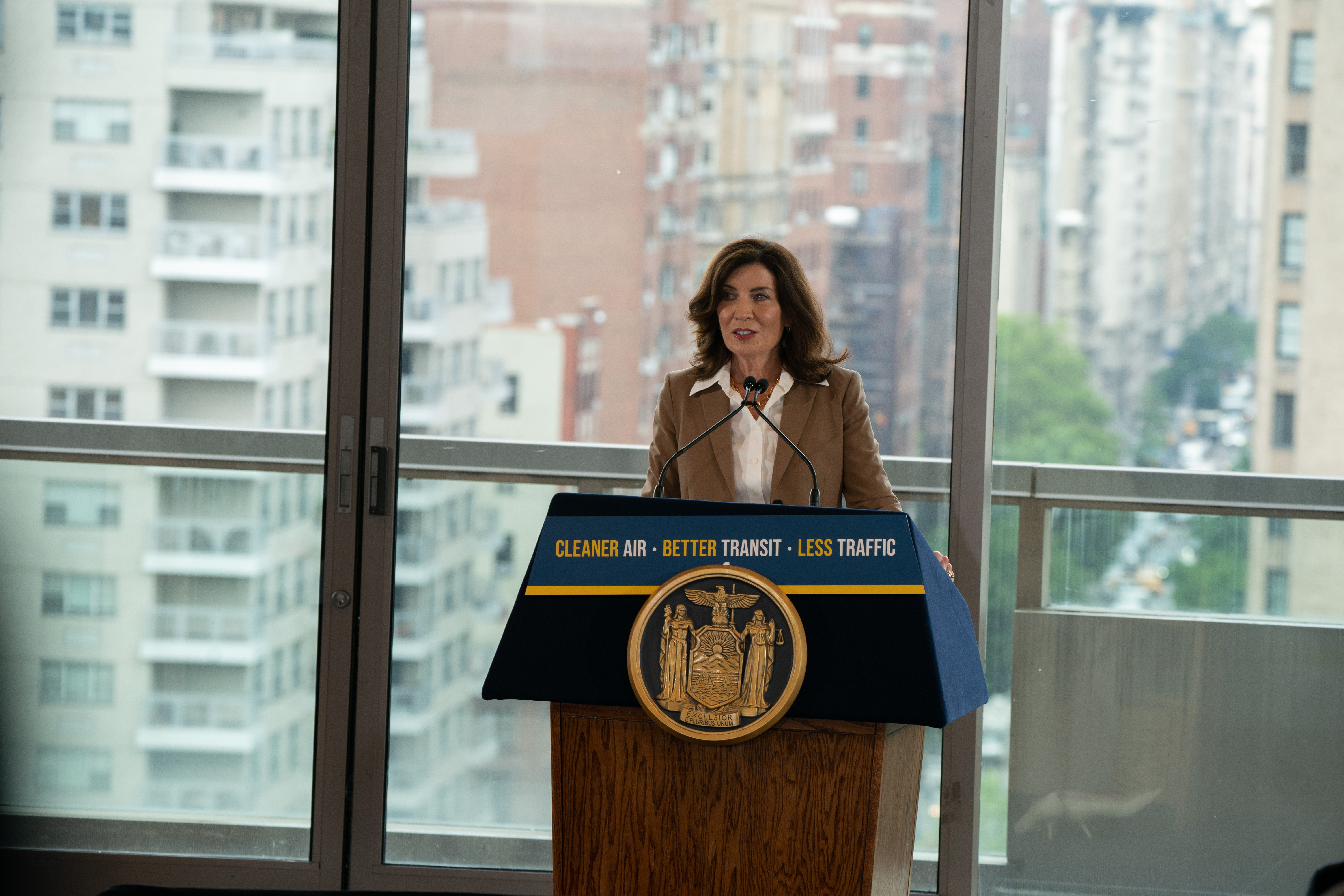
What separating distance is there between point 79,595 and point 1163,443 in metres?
2.71

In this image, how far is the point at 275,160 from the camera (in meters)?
3.00

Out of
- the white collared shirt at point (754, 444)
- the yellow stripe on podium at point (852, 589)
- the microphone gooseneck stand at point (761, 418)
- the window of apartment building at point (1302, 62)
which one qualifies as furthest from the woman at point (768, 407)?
the window of apartment building at point (1302, 62)

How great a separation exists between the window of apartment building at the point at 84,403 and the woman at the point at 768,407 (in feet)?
4.97

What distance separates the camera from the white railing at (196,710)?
3.08 meters

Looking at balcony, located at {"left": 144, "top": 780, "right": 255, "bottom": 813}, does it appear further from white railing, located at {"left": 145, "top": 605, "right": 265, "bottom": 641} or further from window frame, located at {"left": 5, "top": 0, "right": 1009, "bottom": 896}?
white railing, located at {"left": 145, "top": 605, "right": 265, "bottom": 641}

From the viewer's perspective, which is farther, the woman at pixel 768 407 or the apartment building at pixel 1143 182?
the apartment building at pixel 1143 182

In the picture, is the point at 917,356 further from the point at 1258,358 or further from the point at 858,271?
the point at 1258,358

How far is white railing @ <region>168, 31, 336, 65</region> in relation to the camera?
297 centimetres

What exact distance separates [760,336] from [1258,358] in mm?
1301

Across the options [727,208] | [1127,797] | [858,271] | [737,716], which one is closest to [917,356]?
[858,271]

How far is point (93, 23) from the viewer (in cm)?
300

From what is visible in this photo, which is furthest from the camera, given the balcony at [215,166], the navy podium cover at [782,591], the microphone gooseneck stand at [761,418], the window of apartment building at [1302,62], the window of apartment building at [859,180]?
the balcony at [215,166]

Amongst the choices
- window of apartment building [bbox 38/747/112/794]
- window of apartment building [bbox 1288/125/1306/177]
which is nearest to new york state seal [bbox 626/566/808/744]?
window of apartment building [bbox 1288/125/1306/177]

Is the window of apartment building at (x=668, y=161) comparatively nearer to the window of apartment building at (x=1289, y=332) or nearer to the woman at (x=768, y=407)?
the woman at (x=768, y=407)
